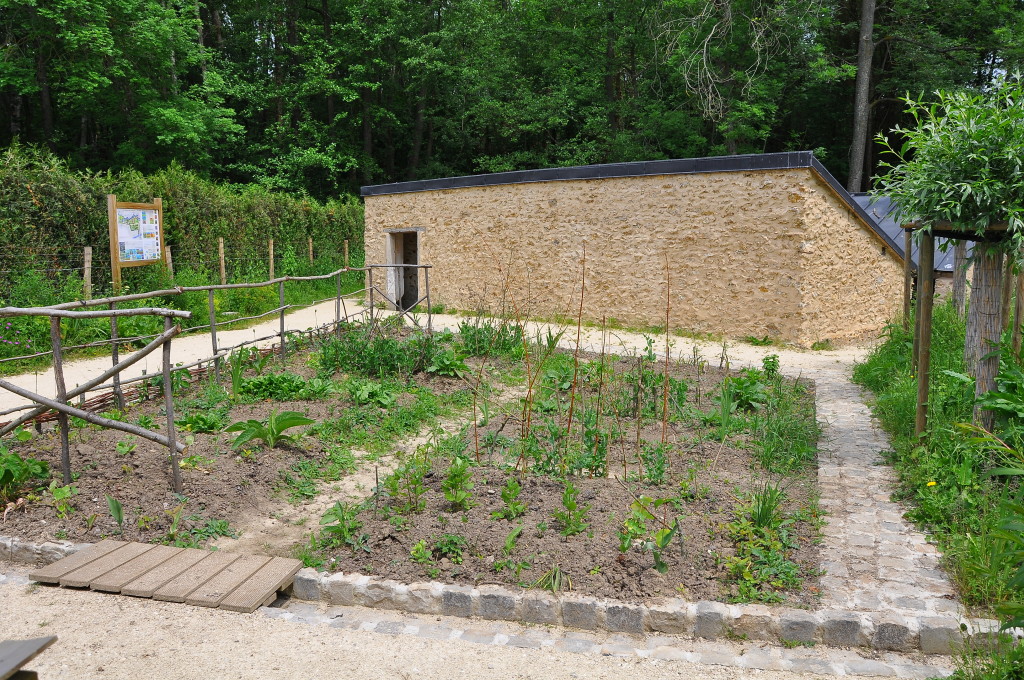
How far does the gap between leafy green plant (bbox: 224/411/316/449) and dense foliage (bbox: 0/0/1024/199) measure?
47.9 ft

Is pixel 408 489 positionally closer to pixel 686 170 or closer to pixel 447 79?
pixel 686 170

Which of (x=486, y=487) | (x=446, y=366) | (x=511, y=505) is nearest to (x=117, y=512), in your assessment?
(x=486, y=487)

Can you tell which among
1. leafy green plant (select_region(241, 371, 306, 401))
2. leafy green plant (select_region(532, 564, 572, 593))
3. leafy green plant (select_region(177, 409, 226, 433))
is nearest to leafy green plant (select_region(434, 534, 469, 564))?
leafy green plant (select_region(532, 564, 572, 593))

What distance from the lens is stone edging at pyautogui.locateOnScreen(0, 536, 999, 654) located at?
123 inches

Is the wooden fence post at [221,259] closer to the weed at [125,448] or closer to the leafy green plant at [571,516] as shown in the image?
the weed at [125,448]

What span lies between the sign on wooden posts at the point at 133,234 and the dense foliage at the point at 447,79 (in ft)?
27.4

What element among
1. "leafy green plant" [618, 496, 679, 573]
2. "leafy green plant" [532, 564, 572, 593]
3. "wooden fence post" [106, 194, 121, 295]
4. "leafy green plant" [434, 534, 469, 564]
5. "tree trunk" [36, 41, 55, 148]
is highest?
"tree trunk" [36, 41, 55, 148]

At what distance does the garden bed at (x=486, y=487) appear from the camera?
3676mm

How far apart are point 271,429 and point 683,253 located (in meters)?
7.91

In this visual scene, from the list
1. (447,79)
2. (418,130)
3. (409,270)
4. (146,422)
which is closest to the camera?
(146,422)

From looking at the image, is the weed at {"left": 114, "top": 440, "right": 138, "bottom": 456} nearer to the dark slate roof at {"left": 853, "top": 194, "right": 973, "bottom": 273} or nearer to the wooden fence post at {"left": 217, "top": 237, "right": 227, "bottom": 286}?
the wooden fence post at {"left": 217, "top": 237, "right": 227, "bottom": 286}

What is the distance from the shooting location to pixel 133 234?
1098cm

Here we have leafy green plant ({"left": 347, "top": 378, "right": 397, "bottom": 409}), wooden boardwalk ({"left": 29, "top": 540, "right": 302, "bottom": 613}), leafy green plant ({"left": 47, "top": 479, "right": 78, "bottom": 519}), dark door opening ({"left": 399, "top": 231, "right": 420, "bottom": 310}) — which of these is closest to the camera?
wooden boardwalk ({"left": 29, "top": 540, "right": 302, "bottom": 613})

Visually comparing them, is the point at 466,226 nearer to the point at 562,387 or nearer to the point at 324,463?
the point at 562,387
